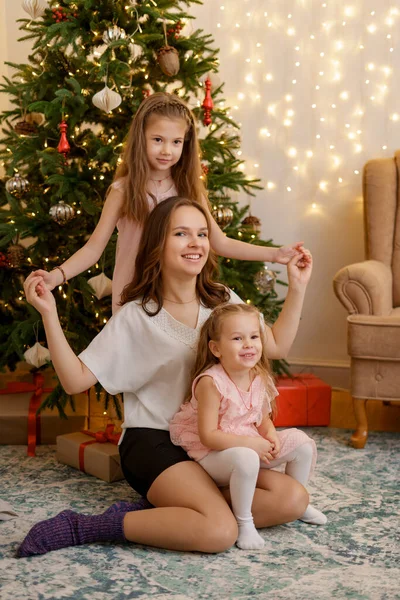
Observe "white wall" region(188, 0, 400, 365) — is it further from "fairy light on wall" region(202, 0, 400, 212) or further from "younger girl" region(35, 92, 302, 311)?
"younger girl" region(35, 92, 302, 311)

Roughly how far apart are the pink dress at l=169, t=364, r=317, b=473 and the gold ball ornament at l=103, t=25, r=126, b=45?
132cm

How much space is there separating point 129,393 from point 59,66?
139cm

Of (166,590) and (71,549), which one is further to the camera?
(71,549)

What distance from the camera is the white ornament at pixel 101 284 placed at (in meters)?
2.77

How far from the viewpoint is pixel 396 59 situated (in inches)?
147

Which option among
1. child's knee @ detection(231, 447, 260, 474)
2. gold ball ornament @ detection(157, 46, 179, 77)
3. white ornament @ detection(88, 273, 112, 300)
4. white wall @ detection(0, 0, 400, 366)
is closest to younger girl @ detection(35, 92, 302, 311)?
white ornament @ detection(88, 273, 112, 300)

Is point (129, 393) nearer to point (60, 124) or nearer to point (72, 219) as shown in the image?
point (72, 219)

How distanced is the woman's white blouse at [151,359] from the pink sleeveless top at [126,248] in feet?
0.67

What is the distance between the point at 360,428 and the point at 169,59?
1579 millimetres

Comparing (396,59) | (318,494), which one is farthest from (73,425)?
(396,59)

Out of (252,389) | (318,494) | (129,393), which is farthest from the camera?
(318,494)

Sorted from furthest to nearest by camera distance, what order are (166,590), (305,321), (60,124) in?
(305,321), (60,124), (166,590)

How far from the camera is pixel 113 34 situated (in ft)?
9.02

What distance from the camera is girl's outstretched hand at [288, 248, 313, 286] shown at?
7.35 feet
